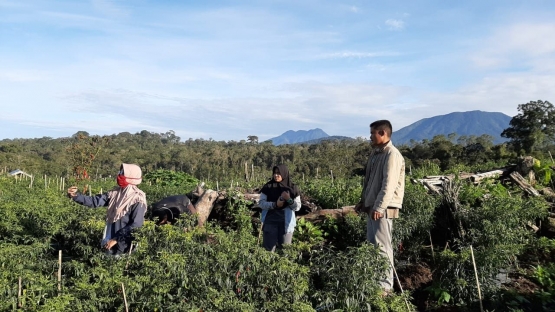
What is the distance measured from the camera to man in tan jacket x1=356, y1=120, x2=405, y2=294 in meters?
4.00

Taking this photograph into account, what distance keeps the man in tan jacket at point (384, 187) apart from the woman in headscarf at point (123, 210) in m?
2.22

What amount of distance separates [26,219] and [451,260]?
17.2ft

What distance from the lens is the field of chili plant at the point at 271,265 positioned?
2.99 meters

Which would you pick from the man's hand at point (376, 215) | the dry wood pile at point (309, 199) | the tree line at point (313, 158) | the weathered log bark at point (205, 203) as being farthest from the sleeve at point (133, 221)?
the tree line at point (313, 158)

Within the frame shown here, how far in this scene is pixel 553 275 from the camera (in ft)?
16.4

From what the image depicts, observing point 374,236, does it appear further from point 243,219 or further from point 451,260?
point 243,219

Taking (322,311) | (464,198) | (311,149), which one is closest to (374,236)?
(322,311)

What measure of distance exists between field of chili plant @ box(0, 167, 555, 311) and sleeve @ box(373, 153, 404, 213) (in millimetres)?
547

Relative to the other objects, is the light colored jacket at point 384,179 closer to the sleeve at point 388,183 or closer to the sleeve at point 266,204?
the sleeve at point 388,183

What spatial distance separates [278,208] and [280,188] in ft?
0.74

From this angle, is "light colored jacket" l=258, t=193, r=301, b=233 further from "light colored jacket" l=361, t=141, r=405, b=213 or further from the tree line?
the tree line

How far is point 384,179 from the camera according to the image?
4031 millimetres

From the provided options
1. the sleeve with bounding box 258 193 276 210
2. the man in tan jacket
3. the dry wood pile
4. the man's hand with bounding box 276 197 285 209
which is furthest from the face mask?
the dry wood pile

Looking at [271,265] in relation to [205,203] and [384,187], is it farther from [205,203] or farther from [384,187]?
[205,203]
